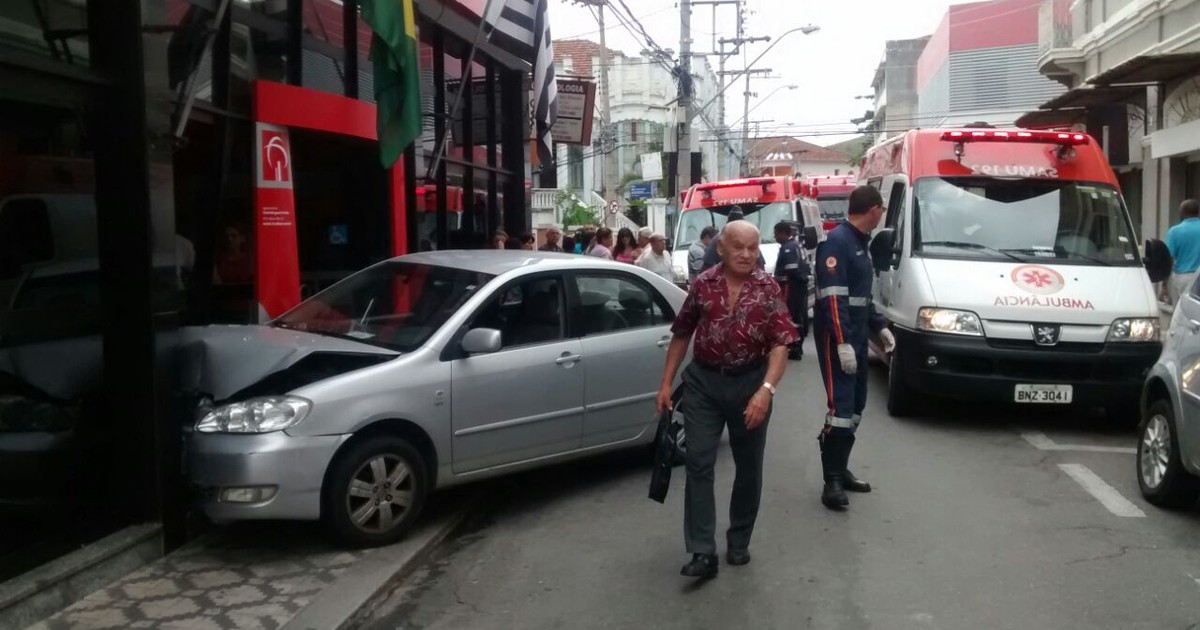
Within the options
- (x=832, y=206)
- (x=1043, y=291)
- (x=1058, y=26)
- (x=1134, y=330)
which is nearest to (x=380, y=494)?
(x=1043, y=291)

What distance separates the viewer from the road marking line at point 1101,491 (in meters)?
6.57

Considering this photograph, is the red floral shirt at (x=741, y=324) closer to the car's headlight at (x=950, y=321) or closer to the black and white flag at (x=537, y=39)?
the car's headlight at (x=950, y=321)

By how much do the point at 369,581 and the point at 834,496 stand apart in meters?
2.82

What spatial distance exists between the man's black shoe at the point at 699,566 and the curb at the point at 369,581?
4.77 feet

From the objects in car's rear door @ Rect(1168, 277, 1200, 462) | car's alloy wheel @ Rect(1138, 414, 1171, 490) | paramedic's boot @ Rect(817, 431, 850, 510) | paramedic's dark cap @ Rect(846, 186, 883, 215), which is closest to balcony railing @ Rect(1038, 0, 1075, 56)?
car's rear door @ Rect(1168, 277, 1200, 462)

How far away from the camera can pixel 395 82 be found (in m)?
9.60

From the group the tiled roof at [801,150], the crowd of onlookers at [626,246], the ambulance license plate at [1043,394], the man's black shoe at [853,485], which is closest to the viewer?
the man's black shoe at [853,485]

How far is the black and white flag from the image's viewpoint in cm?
1455

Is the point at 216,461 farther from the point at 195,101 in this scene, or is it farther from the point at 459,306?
the point at 195,101

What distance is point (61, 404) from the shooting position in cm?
562

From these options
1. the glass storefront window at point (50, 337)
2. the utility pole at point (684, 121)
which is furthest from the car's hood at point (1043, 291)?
the utility pole at point (684, 121)

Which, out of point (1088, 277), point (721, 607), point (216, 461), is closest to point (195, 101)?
point (216, 461)

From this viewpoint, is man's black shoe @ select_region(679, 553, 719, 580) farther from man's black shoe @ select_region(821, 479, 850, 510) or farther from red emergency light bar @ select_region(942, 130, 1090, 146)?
red emergency light bar @ select_region(942, 130, 1090, 146)

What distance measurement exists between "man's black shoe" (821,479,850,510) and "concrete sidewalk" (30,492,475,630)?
2262mm
